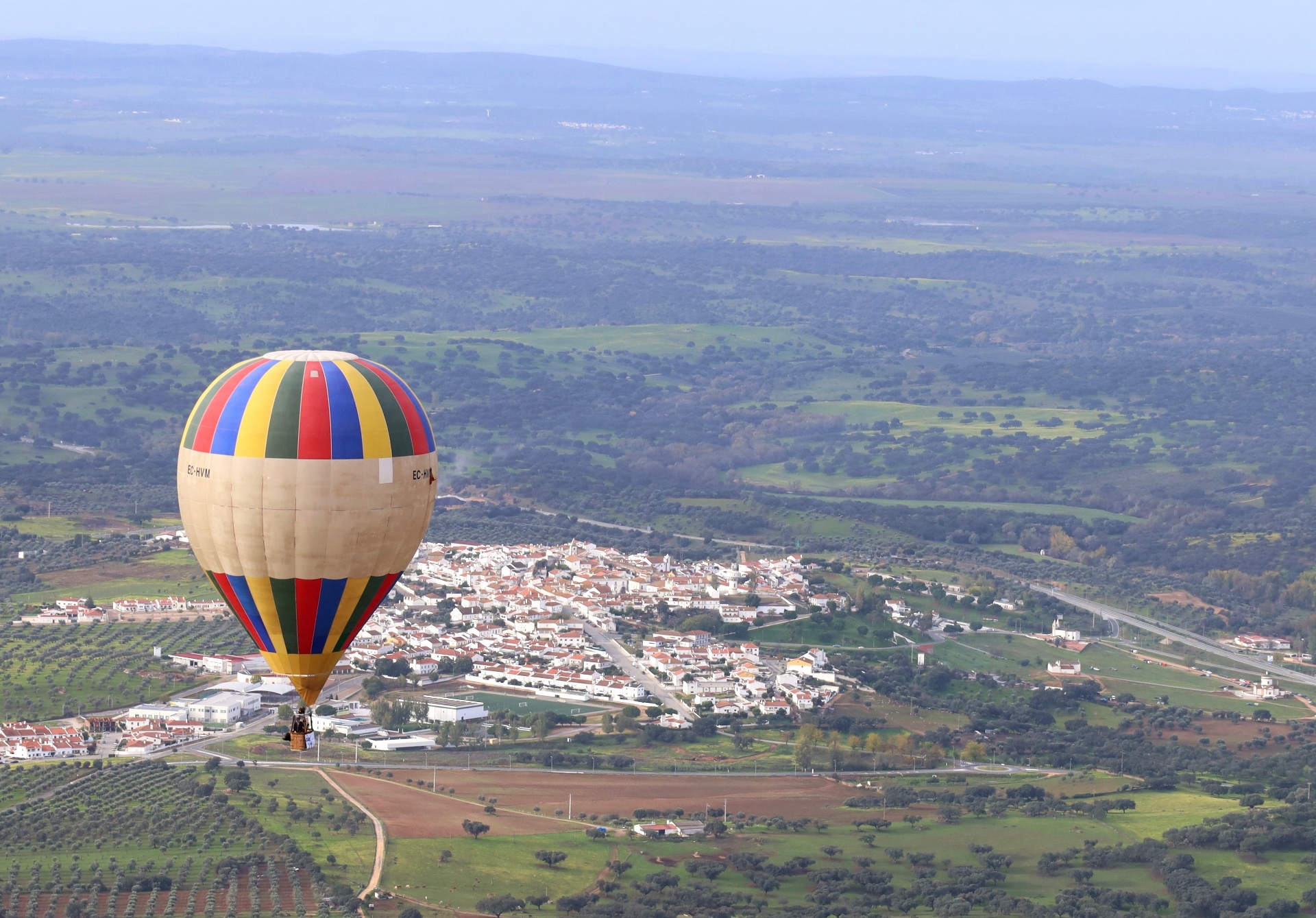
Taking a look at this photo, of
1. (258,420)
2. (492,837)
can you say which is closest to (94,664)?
(492,837)

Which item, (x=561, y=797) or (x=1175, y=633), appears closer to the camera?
(x=561, y=797)

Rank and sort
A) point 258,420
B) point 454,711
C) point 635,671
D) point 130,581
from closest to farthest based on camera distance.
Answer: point 258,420
point 454,711
point 635,671
point 130,581

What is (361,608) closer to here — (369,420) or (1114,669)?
(369,420)

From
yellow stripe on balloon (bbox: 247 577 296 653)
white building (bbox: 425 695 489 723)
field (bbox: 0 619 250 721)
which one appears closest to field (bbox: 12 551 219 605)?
field (bbox: 0 619 250 721)

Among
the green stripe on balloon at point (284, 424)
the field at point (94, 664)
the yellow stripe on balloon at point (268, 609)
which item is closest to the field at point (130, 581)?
the field at point (94, 664)

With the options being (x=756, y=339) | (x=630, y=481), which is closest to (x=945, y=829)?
(x=630, y=481)

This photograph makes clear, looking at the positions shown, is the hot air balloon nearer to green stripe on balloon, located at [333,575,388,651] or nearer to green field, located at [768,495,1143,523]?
green stripe on balloon, located at [333,575,388,651]

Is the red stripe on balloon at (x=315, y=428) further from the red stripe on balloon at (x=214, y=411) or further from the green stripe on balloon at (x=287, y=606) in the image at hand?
the green stripe on balloon at (x=287, y=606)
